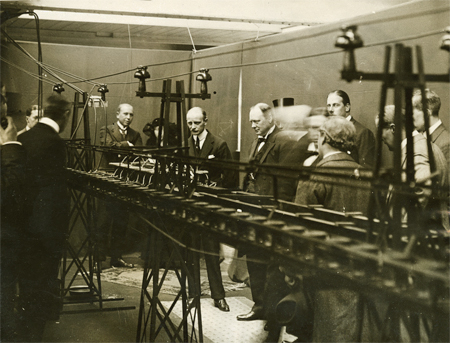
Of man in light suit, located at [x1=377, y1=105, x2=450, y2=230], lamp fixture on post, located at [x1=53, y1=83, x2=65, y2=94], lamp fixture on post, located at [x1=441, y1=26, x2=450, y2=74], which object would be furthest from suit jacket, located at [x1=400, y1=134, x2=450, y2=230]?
lamp fixture on post, located at [x1=53, y1=83, x2=65, y2=94]

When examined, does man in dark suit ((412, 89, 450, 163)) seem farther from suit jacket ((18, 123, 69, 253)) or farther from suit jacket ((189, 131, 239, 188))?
suit jacket ((18, 123, 69, 253))

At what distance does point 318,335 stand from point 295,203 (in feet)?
2.07

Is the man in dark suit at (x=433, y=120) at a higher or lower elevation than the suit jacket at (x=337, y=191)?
higher

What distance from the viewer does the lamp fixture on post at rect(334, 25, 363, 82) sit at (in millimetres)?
1607

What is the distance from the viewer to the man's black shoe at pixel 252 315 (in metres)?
1.95

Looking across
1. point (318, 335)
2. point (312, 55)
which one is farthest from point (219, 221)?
point (312, 55)

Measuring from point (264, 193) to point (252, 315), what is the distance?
0.62 metres

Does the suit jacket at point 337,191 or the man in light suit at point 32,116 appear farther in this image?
the man in light suit at point 32,116

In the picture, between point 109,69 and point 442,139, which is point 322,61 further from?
point 109,69

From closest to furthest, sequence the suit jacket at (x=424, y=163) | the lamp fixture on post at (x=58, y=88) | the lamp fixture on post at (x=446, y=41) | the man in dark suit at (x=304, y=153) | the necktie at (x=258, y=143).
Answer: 1. the lamp fixture on post at (x=446, y=41)
2. the suit jacket at (x=424, y=163)
3. the man in dark suit at (x=304, y=153)
4. the necktie at (x=258, y=143)
5. the lamp fixture on post at (x=58, y=88)

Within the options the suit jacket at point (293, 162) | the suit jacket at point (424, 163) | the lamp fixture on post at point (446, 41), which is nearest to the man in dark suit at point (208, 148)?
the suit jacket at point (293, 162)

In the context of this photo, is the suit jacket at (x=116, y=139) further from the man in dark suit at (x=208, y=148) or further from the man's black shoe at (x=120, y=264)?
the man's black shoe at (x=120, y=264)

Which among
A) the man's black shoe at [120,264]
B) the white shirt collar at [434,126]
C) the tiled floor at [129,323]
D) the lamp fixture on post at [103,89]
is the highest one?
the lamp fixture on post at [103,89]

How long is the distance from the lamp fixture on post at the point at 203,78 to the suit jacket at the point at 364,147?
0.65m
